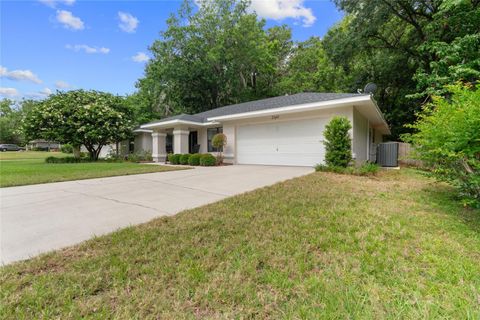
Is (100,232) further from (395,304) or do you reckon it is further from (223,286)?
(395,304)

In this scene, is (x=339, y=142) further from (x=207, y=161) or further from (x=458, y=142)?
(x=207, y=161)

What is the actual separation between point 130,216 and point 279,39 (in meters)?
27.5

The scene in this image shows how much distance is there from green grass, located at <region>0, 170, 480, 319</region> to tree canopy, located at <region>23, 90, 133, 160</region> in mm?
14776

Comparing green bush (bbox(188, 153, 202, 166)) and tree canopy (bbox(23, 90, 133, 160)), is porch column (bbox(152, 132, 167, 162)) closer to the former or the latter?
tree canopy (bbox(23, 90, 133, 160))

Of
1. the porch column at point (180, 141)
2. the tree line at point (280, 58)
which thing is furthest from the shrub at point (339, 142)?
the porch column at point (180, 141)

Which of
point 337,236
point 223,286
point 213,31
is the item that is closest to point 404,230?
point 337,236

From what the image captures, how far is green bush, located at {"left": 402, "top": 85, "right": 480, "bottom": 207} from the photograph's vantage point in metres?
3.41

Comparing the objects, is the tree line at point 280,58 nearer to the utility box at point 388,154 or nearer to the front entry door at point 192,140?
the utility box at point 388,154

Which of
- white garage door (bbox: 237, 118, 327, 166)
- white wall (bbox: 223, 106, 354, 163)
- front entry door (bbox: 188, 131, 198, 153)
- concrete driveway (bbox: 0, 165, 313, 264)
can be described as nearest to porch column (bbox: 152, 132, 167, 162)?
front entry door (bbox: 188, 131, 198, 153)

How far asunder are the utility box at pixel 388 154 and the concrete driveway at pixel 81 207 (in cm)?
950

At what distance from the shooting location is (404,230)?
10.1ft

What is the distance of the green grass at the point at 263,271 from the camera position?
5.49 feet

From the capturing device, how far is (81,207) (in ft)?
13.7

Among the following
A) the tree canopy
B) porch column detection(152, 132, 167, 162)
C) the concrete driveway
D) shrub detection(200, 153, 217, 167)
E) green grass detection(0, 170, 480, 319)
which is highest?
the tree canopy
